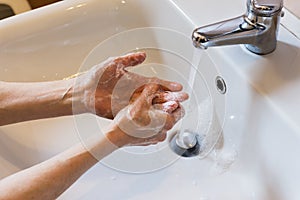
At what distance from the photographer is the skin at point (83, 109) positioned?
471 millimetres

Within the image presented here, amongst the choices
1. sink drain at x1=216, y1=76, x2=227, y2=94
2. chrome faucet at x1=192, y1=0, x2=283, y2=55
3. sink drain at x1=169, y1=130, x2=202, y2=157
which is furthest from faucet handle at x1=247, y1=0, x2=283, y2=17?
sink drain at x1=169, y1=130, x2=202, y2=157

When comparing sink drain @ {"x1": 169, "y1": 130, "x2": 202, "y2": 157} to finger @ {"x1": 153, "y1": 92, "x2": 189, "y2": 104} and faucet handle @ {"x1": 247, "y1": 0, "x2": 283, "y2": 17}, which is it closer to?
finger @ {"x1": 153, "y1": 92, "x2": 189, "y2": 104}

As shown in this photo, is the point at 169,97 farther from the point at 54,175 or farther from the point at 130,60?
the point at 54,175

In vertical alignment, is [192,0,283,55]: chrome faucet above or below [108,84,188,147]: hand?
above

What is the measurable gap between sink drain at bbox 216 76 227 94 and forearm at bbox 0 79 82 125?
0.69 feet

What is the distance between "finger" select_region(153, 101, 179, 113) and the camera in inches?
19.5

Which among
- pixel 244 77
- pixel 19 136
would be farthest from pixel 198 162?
pixel 19 136

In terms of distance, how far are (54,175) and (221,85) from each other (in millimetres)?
254

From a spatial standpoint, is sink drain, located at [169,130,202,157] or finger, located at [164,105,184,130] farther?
sink drain, located at [169,130,202,157]

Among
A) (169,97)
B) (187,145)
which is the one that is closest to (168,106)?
(169,97)

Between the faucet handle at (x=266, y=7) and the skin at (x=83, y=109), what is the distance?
0.14 metres

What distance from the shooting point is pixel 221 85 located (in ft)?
1.76

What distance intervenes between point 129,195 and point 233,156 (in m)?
0.16

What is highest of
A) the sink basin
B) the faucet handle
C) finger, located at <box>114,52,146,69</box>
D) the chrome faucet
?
the faucet handle
